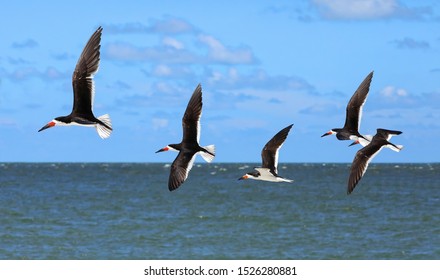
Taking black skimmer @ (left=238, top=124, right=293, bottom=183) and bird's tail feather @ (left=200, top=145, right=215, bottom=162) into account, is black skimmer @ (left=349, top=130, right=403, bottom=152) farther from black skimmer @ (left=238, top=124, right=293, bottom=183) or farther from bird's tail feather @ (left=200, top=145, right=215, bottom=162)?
bird's tail feather @ (left=200, top=145, right=215, bottom=162)

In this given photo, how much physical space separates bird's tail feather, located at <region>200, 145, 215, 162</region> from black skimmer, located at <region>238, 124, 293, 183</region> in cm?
45

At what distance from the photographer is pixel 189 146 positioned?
26.8 feet

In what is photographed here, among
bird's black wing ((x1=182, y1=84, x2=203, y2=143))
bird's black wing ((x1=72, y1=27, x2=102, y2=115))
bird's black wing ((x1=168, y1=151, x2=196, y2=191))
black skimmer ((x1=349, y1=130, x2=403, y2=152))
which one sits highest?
bird's black wing ((x1=72, y1=27, x2=102, y2=115))

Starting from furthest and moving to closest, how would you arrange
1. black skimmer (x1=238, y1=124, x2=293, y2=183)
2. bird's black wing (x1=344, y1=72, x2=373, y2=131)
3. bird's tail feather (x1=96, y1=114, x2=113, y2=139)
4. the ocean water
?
the ocean water
bird's black wing (x1=344, y1=72, x2=373, y2=131)
black skimmer (x1=238, y1=124, x2=293, y2=183)
bird's tail feather (x1=96, y1=114, x2=113, y2=139)

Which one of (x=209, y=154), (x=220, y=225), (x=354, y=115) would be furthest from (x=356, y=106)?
(x=220, y=225)

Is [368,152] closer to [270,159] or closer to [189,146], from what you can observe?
[270,159]

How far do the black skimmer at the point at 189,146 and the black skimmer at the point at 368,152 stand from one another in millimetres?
1371

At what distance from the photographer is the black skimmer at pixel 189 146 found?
25.8 ft

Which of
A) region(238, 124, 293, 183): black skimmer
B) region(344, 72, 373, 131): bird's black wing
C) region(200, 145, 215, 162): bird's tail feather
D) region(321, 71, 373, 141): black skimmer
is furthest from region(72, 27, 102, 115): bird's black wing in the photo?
region(344, 72, 373, 131): bird's black wing

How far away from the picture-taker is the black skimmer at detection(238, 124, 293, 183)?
26.6ft

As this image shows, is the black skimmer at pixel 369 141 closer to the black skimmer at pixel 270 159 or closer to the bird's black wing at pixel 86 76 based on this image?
the black skimmer at pixel 270 159

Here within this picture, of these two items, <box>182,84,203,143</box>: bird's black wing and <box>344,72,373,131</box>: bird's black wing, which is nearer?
<box>182,84,203,143</box>: bird's black wing

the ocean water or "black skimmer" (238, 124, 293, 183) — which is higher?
the ocean water

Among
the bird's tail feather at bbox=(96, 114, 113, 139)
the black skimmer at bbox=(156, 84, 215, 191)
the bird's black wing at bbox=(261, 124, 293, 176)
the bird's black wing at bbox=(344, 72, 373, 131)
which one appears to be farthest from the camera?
the bird's black wing at bbox=(261, 124, 293, 176)
